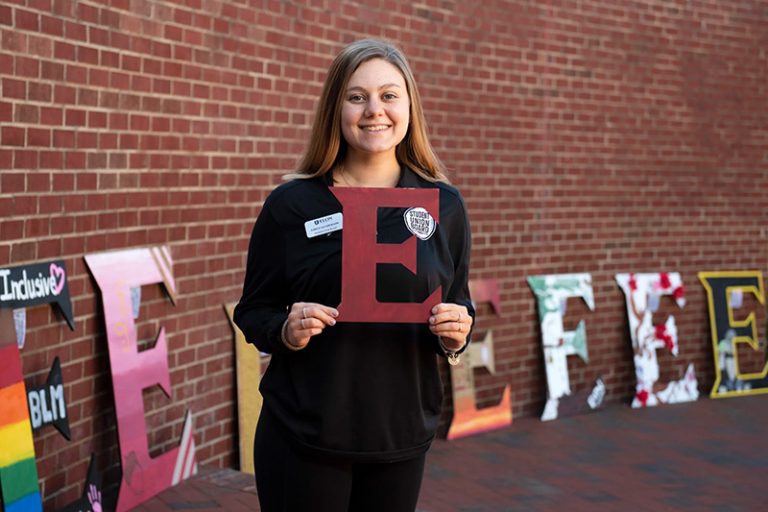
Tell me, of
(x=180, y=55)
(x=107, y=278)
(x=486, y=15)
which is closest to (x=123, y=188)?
(x=107, y=278)

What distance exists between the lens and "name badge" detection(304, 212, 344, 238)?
8.93ft

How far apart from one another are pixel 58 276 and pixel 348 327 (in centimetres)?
250

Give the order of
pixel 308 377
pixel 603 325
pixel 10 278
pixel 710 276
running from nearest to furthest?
pixel 308 377 → pixel 10 278 → pixel 603 325 → pixel 710 276

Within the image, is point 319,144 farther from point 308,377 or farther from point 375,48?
point 308,377

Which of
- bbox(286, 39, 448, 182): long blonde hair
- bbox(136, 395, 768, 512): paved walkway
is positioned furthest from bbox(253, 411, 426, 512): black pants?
bbox(136, 395, 768, 512): paved walkway

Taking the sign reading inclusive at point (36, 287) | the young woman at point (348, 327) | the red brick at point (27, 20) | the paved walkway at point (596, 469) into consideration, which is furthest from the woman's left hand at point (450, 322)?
the paved walkway at point (596, 469)

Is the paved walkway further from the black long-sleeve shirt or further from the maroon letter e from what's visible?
the maroon letter e

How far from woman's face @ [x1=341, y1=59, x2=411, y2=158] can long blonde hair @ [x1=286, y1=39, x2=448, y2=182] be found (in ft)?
0.06

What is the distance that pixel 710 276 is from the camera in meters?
10.0

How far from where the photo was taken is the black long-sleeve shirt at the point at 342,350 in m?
2.69

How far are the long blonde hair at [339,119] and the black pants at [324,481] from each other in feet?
2.03

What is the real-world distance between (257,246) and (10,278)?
1977 millimetres

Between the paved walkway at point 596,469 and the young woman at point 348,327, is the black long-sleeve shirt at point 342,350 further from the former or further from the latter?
the paved walkway at point 596,469

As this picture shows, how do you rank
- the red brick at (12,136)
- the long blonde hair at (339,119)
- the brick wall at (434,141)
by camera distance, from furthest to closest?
the brick wall at (434,141) < the red brick at (12,136) < the long blonde hair at (339,119)
